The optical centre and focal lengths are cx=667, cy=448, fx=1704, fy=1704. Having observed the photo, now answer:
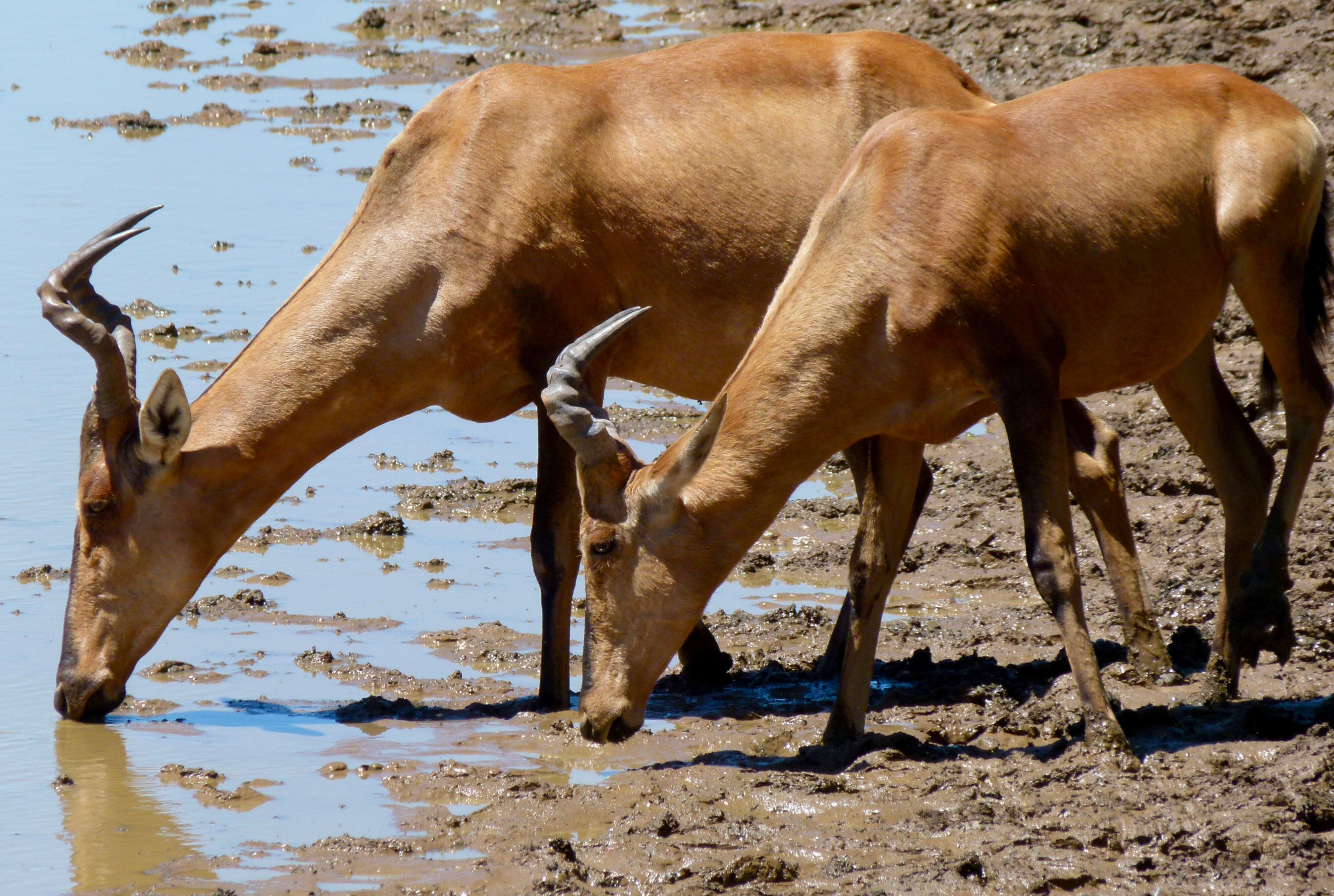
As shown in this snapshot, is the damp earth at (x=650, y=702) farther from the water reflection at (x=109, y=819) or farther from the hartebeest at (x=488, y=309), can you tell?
the hartebeest at (x=488, y=309)

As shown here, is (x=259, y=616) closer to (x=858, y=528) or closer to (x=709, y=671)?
(x=709, y=671)

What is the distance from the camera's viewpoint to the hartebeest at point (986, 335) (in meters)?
6.42

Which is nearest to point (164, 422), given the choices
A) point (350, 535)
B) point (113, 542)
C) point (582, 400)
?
point (113, 542)

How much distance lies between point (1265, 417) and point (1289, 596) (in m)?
1.97

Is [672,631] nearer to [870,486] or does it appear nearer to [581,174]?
[870,486]

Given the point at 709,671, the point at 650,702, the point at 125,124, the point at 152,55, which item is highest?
the point at 152,55

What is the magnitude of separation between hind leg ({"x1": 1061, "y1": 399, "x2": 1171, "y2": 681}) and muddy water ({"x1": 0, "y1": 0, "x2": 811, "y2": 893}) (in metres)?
1.97

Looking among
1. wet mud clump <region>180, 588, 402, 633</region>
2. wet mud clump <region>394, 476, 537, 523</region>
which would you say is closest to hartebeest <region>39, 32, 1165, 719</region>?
wet mud clump <region>180, 588, 402, 633</region>

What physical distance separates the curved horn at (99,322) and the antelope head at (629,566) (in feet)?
7.38

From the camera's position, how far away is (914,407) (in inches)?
259

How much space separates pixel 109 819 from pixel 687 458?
2.59m

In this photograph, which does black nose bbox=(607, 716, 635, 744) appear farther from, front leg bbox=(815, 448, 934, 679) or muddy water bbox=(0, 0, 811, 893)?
front leg bbox=(815, 448, 934, 679)

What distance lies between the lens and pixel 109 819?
6469 millimetres

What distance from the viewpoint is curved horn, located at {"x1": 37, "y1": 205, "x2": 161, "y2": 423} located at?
289 inches
